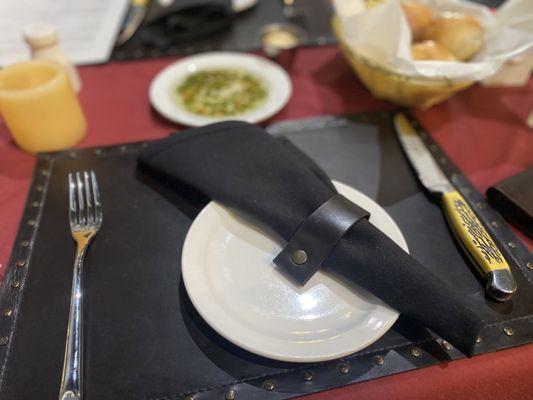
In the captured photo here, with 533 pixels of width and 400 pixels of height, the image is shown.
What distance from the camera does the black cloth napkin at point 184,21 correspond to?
113 centimetres

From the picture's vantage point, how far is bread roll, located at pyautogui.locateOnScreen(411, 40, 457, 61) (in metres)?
0.83

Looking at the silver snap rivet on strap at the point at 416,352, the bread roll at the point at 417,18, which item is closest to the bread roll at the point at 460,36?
the bread roll at the point at 417,18

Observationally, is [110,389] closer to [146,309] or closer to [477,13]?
[146,309]

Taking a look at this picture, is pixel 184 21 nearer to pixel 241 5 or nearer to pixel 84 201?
pixel 241 5

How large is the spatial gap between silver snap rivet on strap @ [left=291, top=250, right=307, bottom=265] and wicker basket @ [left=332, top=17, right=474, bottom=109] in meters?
0.46

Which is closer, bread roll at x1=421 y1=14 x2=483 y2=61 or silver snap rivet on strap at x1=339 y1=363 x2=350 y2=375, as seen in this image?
silver snap rivet on strap at x1=339 y1=363 x2=350 y2=375

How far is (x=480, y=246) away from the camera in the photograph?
0.60 metres

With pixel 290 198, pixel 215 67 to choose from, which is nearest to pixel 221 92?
pixel 215 67

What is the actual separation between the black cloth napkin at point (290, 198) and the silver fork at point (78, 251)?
11 centimetres

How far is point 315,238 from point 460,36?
609mm

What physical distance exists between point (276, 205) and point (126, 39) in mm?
801

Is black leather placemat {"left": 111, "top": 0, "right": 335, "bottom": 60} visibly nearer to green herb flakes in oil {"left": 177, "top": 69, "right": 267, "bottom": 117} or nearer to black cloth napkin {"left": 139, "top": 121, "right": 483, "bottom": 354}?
green herb flakes in oil {"left": 177, "top": 69, "right": 267, "bottom": 117}

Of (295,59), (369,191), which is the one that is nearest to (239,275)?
(369,191)

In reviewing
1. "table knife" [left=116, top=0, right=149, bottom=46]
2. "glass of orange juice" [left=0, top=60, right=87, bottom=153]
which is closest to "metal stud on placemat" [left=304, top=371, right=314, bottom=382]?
"glass of orange juice" [left=0, top=60, right=87, bottom=153]
